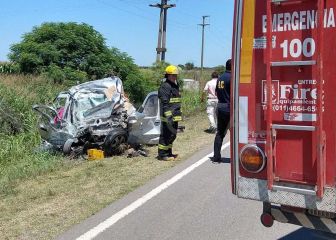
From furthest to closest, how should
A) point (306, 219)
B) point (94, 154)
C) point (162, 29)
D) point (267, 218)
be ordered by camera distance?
point (162, 29) → point (94, 154) → point (267, 218) → point (306, 219)

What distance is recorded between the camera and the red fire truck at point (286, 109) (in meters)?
3.73

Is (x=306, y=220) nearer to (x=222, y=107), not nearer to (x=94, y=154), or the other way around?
(x=222, y=107)

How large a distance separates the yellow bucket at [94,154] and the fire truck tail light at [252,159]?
7.30 metres

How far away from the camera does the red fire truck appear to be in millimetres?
3734

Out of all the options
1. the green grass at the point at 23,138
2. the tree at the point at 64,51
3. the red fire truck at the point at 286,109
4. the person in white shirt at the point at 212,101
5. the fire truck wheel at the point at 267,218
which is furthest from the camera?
the tree at the point at 64,51

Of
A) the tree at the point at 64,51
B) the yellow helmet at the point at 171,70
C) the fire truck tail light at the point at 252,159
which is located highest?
the tree at the point at 64,51

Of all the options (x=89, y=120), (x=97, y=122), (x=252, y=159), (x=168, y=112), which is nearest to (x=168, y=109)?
(x=168, y=112)

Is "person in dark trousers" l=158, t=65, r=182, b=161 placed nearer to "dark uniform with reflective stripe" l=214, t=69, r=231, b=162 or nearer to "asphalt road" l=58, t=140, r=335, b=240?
"dark uniform with reflective stripe" l=214, t=69, r=231, b=162

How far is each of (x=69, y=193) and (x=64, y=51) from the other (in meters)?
18.3

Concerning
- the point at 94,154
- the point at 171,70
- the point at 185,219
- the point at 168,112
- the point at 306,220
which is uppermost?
the point at 171,70

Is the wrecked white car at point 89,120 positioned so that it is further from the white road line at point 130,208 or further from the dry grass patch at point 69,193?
the white road line at point 130,208

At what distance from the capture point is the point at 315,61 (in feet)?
12.3

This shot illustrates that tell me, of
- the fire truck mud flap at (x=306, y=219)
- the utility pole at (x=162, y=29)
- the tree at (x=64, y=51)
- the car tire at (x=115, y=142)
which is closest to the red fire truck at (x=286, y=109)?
the fire truck mud flap at (x=306, y=219)

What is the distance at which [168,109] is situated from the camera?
10500mm
